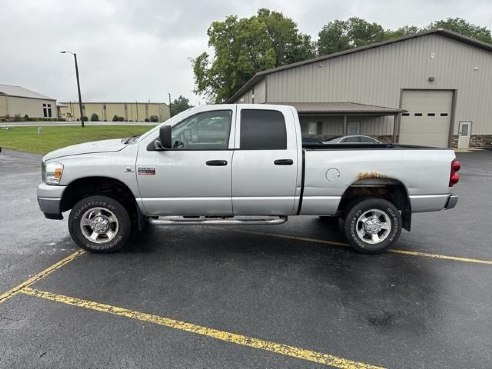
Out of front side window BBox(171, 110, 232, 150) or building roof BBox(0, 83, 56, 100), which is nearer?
front side window BBox(171, 110, 232, 150)

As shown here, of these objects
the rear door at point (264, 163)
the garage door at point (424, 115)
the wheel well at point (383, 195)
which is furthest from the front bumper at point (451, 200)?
the garage door at point (424, 115)

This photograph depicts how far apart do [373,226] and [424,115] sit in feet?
74.9

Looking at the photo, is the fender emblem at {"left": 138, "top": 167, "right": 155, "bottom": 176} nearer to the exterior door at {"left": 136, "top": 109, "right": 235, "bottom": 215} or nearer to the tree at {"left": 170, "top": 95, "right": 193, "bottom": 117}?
the exterior door at {"left": 136, "top": 109, "right": 235, "bottom": 215}

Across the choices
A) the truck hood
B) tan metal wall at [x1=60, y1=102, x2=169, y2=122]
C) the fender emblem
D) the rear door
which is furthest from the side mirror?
tan metal wall at [x1=60, y1=102, x2=169, y2=122]

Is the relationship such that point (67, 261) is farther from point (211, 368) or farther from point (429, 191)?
point (429, 191)

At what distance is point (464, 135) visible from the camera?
24.8 metres

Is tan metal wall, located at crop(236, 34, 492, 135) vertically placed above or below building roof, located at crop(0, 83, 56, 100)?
below

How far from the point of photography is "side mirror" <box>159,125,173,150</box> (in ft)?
13.9

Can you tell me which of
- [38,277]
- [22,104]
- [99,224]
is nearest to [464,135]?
[99,224]

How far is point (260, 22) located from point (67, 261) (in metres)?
42.3

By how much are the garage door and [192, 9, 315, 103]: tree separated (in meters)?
19.5

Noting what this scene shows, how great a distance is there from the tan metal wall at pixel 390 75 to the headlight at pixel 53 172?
19144 mm

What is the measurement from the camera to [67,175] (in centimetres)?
450

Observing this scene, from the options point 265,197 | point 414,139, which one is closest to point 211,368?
point 265,197
